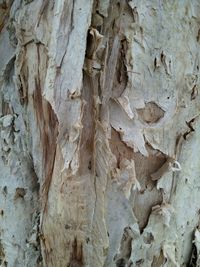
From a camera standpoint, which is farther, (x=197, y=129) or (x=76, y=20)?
(x=197, y=129)

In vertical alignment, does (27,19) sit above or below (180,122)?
above

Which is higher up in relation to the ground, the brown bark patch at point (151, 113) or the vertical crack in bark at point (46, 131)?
the brown bark patch at point (151, 113)

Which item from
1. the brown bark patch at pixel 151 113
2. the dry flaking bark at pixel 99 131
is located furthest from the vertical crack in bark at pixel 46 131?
the brown bark patch at pixel 151 113

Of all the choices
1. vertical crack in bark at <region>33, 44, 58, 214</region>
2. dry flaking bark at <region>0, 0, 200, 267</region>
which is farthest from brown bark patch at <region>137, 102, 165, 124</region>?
vertical crack in bark at <region>33, 44, 58, 214</region>

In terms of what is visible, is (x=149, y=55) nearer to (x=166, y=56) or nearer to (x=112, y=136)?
(x=166, y=56)

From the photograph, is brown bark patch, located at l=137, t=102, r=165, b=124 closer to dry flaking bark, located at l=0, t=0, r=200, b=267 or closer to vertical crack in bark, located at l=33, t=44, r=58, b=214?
dry flaking bark, located at l=0, t=0, r=200, b=267

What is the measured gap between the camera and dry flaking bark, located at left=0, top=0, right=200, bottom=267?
30.3 inches

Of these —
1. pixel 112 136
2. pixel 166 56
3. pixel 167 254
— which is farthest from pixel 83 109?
pixel 167 254

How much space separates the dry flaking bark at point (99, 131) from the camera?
0.77m

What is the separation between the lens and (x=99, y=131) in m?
0.79

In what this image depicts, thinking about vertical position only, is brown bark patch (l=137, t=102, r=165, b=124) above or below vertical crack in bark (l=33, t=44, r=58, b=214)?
above

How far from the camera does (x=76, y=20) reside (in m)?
0.75

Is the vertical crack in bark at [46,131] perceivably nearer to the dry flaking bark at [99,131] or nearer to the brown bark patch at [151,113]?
the dry flaking bark at [99,131]

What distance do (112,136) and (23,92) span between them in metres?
0.19
